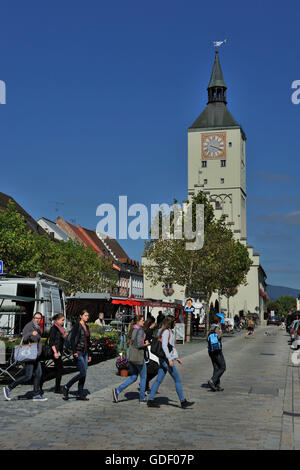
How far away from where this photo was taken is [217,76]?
123750 mm

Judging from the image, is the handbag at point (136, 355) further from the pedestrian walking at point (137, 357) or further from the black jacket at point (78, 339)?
the black jacket at point (78, 339)

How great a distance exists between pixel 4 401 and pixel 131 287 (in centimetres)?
13102

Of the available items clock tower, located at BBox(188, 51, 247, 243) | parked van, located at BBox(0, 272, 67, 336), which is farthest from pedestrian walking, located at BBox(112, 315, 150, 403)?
clock tower, located at BBox(188, 51, 247, 243)

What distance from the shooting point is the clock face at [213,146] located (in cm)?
11819

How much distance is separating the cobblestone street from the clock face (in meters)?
102

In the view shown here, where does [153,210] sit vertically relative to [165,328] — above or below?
above

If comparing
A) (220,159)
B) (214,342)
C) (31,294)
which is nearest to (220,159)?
(220,159)

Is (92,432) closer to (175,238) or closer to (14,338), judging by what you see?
(14,338)

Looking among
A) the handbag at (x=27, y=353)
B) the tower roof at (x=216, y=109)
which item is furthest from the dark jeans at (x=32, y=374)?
the tower roof at (x=216, y=109)

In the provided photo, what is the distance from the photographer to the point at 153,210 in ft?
165

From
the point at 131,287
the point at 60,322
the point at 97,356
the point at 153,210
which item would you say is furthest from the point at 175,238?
the point at 131,287

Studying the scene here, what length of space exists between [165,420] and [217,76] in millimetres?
117884

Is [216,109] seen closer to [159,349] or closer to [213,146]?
[213,146]

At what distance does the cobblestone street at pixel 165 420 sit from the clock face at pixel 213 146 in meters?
102
